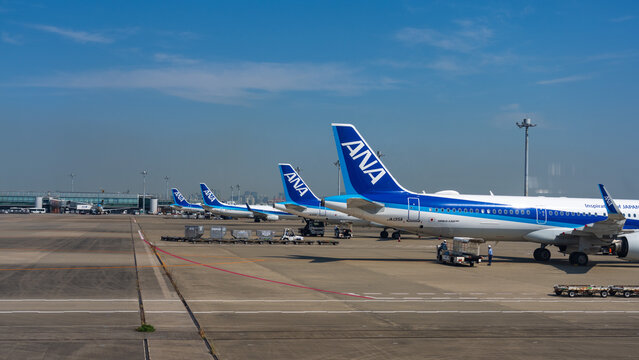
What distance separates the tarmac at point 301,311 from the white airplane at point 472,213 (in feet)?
10.5

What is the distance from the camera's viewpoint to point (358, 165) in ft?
135

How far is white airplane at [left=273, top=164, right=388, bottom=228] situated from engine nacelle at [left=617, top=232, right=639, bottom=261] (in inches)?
1709

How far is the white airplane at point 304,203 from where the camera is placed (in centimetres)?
7981

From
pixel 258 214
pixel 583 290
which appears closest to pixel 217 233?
pixel 583 290

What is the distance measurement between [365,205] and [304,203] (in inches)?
1566

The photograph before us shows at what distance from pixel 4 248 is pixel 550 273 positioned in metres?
42.0

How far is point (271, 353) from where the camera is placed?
15273mm

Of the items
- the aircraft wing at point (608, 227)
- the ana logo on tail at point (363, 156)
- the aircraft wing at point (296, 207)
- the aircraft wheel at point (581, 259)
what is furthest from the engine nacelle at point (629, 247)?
the aircraft wing at point (296, 207)

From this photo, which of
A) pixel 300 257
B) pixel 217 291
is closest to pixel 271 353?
pixel 217 291

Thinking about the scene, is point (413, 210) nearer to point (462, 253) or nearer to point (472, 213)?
point (462, 253)

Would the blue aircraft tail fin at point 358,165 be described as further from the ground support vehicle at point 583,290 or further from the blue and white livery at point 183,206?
the blue and white livery at point 183,206

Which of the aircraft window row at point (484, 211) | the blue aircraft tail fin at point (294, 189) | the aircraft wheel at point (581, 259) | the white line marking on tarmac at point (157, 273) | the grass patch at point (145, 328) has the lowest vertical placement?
the white line marking on tarmac at point (157, 273)

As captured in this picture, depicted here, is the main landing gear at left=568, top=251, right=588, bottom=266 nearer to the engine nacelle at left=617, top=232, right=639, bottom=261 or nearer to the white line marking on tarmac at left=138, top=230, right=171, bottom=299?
the engine nacelle at left=617, top=232, right=639, bottom=261

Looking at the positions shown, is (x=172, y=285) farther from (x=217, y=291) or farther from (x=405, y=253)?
(x=405, y=253)
